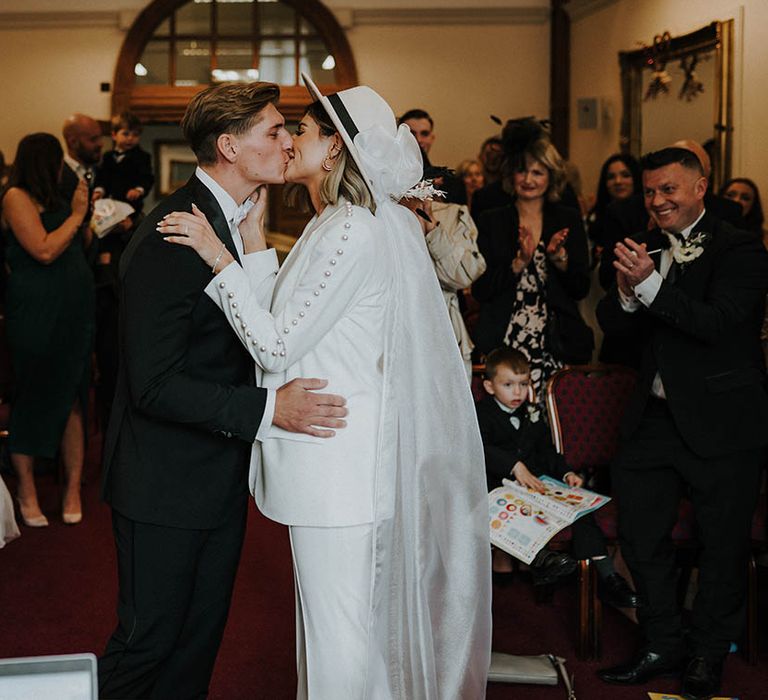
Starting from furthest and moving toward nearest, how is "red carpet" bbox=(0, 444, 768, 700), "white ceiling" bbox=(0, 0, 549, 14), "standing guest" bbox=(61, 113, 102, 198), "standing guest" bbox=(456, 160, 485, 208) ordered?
"white ceiling" bbox=(0, 0, 549, 14) → "standing guest" bbox=(456, 160, 485, 208) → "standing guest" bbox=(61, 113, 102, 198) → "red carpet" bbox=(0, 444, 768, 700)

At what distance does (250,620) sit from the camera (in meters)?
4.21

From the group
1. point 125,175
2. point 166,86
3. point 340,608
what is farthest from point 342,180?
point 166,86

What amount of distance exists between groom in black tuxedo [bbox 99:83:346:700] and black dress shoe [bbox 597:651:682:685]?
67.4 inches

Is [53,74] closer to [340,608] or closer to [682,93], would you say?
[682,93]

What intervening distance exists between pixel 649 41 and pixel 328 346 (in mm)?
6780

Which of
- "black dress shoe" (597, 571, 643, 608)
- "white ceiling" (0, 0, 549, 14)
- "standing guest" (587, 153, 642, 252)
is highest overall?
"white ceiling" (0, 0, 549, 14)

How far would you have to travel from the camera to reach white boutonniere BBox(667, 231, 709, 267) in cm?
371

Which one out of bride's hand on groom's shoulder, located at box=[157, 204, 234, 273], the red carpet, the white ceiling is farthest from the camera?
the white ceiling

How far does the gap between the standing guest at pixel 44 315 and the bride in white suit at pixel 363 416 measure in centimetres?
278

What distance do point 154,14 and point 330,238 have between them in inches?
347

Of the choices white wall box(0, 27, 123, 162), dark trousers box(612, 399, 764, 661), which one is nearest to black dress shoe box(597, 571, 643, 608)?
dark trousers box(612, 399, 764, 661)

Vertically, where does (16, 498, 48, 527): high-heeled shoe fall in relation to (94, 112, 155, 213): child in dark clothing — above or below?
below

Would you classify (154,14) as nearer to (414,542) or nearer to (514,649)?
(514,649)

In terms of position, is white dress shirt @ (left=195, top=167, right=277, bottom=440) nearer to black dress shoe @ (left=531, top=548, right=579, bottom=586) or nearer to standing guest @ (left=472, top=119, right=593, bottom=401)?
black dress shoe @ (left=531, top=548, right=579, bottom=586)
